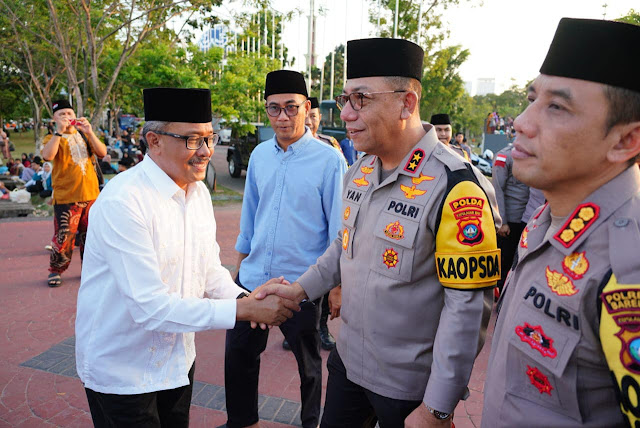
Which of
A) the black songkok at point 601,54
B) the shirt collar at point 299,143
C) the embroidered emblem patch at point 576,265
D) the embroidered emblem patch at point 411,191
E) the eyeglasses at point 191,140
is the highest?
the black songkok at point 601,54

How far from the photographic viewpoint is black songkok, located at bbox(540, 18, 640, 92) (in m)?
1.18

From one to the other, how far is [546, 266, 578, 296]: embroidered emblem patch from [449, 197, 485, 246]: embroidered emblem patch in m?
0.46

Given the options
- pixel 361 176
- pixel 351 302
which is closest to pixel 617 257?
pixel 351 302

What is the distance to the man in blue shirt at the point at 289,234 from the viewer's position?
10.1 feet

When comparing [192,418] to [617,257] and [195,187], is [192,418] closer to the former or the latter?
[195,187]

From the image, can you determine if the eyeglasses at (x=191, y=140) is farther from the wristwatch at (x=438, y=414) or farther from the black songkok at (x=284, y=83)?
the wristwatch at (x=438, y=414)

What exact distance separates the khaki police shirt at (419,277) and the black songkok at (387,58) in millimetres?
308

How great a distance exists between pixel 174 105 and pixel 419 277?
1.35 metres

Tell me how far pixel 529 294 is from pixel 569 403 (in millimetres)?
299

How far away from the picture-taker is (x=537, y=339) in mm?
1324

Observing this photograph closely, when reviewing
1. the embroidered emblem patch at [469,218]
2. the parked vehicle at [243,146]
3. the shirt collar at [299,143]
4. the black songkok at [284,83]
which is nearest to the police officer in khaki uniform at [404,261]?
the embroidered emblem patch at [469,218]

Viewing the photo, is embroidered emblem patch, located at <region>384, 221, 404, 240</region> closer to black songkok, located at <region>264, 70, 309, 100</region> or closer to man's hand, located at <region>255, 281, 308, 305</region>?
man's hand, located at <region>255, 281, 308, 305</region>

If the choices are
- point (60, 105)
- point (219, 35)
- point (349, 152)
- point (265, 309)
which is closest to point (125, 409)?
point (265, 309)

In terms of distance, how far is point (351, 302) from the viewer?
2152 millimetres
